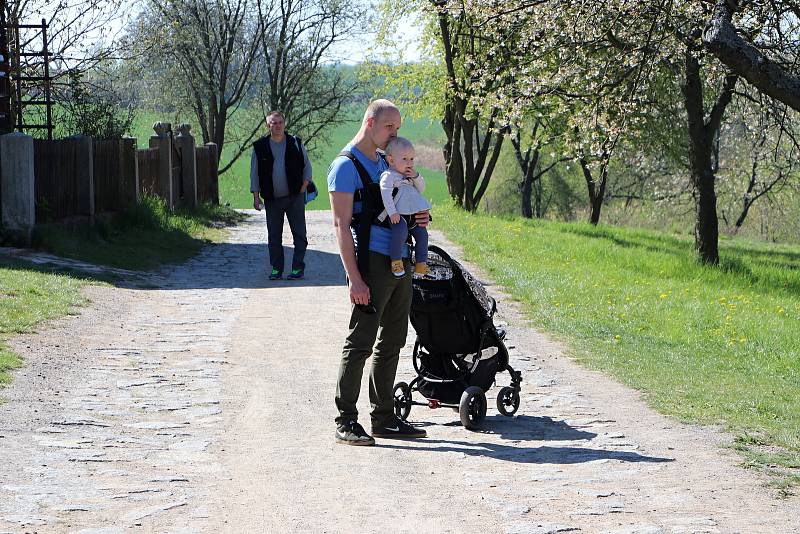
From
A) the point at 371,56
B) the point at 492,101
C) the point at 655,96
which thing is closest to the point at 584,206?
the point at 371,56

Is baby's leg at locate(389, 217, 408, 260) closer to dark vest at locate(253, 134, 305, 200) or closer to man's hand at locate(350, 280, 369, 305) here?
man's hand at locate(350, 280, 369, 305)

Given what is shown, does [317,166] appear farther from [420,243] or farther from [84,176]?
[420,243]

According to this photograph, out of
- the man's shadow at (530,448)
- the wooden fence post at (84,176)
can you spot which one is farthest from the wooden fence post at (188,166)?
the man's shadow at (530,448)

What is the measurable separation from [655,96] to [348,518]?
72.6 feet

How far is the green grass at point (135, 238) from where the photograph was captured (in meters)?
15.3

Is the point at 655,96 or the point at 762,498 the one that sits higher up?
the point at 655,96

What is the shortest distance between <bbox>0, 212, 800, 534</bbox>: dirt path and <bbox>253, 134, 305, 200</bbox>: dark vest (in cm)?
395

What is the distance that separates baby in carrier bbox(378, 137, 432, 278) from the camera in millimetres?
6219

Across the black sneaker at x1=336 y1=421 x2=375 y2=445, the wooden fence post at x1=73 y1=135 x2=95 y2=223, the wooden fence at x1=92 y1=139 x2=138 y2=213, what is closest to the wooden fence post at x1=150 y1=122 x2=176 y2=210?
the wooden fence at x1=92 y1=139 x2=138 y2=213

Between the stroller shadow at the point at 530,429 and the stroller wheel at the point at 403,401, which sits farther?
the stroller wheel at the point at 403,401

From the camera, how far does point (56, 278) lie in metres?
12.8

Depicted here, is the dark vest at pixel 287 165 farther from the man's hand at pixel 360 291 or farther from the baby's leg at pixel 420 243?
the man's hand at pixel 360 291

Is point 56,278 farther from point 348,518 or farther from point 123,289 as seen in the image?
point 348,518

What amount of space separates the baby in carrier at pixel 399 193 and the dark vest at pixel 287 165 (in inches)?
295
